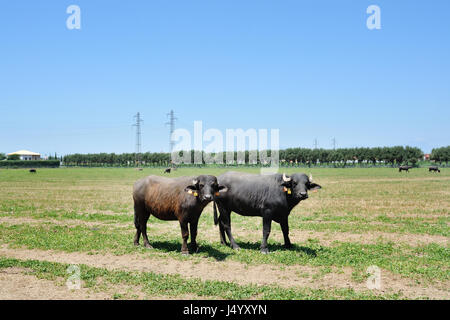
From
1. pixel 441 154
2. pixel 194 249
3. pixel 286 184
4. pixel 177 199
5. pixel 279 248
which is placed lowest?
pixel 279 248

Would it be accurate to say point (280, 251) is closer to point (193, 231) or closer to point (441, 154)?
point (193, 231)

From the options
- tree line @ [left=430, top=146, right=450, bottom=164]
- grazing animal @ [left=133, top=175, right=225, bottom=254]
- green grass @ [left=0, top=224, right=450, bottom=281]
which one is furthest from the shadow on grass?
tree line @ [left=430, top=146, right=450, bottom=164]

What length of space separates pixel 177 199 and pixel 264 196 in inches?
110

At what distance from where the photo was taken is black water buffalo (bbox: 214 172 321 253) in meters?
10.8

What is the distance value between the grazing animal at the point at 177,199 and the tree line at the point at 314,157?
151m

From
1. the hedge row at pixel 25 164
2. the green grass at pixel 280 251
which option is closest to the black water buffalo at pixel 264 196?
the green grass at pixel 280 251

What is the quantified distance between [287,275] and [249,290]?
1.57 meters

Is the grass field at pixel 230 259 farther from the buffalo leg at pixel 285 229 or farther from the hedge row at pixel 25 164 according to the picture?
the hedge row at pixel 25 164

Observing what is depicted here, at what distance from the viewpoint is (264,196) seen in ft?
36.6

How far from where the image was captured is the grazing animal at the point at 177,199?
10281 millimetres

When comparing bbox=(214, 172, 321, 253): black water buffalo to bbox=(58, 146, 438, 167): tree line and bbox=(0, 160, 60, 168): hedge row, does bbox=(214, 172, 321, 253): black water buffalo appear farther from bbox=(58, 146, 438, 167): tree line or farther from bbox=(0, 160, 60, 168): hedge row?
bbox=(58, 146, 438, 167): tree line

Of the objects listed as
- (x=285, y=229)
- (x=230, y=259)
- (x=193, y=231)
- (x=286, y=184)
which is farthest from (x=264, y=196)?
(x=193, y=231)
